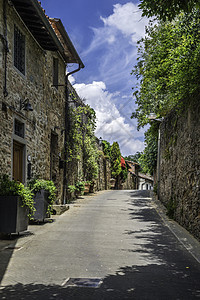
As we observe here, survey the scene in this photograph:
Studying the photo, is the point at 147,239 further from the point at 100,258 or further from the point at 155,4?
the point at 155,4

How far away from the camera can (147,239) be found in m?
7.36

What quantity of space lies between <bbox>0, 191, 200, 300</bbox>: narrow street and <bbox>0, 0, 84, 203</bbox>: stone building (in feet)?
6.95

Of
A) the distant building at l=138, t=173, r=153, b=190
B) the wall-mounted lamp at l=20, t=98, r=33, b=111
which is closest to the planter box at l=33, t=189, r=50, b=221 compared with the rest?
the wall-mounted lamp at l=20, t=98, r=33, b=111

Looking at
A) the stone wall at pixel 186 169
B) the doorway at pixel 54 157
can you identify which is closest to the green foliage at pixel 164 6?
the stone wall at pixel 186 169

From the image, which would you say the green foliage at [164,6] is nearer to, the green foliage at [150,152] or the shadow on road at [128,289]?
the shadow on road at [128,289]

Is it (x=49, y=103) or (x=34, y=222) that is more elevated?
(x=49, y=103)

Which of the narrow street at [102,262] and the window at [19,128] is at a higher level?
the window at [19,128]

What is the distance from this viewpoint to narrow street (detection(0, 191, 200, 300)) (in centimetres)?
397

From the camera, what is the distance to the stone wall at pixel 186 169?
775cm

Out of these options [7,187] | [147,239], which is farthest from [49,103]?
[147,239]

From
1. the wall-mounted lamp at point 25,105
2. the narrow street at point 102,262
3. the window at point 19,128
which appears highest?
the wall-mounted lamp at point 25,105

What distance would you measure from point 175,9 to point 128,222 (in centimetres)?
616

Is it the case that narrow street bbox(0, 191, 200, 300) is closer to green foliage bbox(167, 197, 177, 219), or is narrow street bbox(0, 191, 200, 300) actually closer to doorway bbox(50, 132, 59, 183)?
green foliage bbox(167, 197, 177, 219)

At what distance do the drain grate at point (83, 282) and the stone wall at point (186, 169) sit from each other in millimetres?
3566
